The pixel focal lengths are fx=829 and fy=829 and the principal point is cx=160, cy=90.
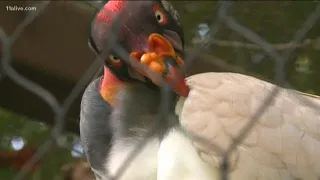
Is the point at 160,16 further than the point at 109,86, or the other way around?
the point at 109,86

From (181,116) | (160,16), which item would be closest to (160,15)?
(160,16)

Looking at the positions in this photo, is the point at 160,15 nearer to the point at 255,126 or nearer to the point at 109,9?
the point at 109,9

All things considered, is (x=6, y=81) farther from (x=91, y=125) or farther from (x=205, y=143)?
(x=205, y=143)

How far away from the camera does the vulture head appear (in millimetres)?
1047

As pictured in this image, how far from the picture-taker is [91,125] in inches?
49.6

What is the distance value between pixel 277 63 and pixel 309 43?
2.30 ft

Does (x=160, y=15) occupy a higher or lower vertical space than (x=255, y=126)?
higher

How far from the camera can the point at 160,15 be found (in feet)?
3.66

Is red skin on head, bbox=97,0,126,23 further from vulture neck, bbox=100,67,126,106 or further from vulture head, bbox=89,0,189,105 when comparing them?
vulture neck, bbox=100,67,126,106

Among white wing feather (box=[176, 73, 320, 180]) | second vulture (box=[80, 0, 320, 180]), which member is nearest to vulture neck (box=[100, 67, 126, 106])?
second vulture (box=[80, 0, 320, 180])

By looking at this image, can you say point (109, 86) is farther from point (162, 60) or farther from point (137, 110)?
point (162, 60)

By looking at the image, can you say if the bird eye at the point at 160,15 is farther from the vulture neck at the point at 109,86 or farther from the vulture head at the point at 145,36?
the vulture neck at the point at 109,86

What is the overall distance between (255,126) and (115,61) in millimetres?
211

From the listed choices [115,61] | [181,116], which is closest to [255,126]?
[181,116]
